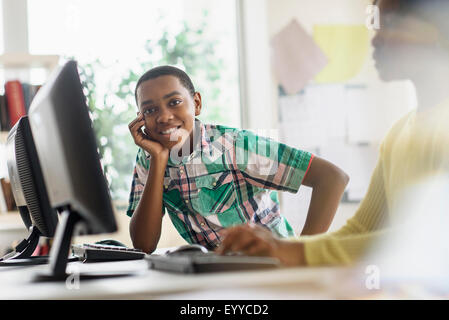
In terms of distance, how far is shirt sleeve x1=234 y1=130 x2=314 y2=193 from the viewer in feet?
4.97

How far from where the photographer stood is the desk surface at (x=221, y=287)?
1.86ft

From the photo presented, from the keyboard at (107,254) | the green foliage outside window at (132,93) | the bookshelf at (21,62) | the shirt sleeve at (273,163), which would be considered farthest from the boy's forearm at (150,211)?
the green foliage outside window at (132,93)

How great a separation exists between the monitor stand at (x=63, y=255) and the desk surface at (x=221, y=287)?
0.13 feet

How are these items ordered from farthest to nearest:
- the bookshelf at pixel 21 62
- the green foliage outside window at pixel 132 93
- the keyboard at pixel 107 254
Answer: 1. the green foliage outside window at pixel 132 93
2. the bookshelf at pixel 21 62
3. the keyboard at pixel 107 254

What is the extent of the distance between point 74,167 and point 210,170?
0.79 meters

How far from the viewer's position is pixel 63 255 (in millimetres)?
787

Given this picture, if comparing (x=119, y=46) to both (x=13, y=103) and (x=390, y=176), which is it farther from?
(x=390, y=176)

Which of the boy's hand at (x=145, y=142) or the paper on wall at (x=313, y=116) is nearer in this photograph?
the boy's hand at (x=145, y=142)

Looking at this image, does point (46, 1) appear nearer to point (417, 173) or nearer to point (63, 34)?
point (63, 34)

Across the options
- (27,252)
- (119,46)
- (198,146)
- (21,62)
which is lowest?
(27,252)

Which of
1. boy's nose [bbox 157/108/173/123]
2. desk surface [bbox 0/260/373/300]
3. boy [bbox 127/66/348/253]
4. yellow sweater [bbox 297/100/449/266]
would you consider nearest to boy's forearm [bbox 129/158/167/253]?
boy [bbox 127/66/348/253]

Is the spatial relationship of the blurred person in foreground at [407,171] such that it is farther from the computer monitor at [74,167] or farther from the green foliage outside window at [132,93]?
the green foliage outside window at [132,93]

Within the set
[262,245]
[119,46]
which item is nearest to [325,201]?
[262,245]

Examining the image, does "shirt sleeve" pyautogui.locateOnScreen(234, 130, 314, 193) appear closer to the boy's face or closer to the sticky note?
the boy's face
